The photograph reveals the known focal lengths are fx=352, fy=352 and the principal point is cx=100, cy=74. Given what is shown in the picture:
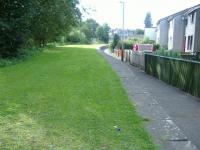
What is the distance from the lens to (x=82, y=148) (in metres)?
5.57

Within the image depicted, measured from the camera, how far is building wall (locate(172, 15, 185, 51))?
47.7m

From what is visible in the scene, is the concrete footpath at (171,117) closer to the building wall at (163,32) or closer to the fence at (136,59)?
the fence at (136,59)

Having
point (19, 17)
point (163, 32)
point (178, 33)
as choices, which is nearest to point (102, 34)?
point (163, 32)

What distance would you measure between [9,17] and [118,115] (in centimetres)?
1823

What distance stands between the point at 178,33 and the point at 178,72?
3574 cm

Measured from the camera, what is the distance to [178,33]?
48.2 meters

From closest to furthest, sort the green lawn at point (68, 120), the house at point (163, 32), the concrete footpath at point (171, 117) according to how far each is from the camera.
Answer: the green lawn at point (68, 120) → the concrete footpath at point (171, 117) → the house at point (163, 32)

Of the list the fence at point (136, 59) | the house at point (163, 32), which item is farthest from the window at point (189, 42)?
the fence at point (136, 59)

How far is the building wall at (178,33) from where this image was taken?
1879 inches

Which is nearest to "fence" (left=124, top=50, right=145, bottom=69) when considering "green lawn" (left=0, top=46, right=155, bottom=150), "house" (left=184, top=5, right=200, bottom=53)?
"green lawn" (left=0, top=46, right=155, bottom=150)

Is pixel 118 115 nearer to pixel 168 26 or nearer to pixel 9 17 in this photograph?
pixel 9 17

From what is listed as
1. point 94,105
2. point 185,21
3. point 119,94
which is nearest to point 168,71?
point 119,94

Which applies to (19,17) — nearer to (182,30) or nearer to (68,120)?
(68,120)

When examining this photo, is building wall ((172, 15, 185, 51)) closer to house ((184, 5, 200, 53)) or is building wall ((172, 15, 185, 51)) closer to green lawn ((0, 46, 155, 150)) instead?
house ((184, 5, 200, 53))
